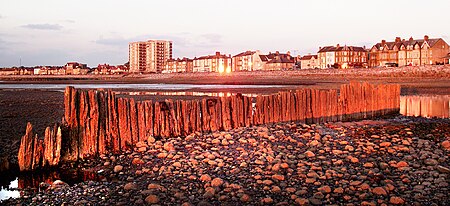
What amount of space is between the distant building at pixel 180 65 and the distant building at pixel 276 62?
154ft

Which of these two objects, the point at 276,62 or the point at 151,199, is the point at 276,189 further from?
the point at 276,62

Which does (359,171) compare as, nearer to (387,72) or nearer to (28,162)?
(28,162)

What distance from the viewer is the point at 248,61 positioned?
140 metres

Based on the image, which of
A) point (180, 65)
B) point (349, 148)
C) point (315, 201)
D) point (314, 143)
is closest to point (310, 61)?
point (180, 65)

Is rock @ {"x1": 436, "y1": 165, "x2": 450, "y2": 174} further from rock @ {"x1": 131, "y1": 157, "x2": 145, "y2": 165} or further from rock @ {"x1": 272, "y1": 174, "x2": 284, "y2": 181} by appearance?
rock @ {"x1": 131, "y1": 157, "x2": 145, "y2": 165}

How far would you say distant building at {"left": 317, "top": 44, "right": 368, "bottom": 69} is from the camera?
114 metres

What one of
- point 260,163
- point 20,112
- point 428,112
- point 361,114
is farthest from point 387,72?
point 260,163

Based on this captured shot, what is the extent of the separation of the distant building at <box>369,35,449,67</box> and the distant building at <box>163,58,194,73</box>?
276 feet

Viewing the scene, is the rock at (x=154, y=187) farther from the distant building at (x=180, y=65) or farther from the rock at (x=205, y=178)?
the distant building at (x=180, y=65)

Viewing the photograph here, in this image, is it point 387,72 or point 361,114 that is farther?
point 387,72

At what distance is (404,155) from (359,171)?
5.68 feet

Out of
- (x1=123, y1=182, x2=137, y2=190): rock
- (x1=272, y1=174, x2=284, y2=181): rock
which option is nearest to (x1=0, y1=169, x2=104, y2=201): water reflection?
(x1=123, y1=182, x2=137, y2=190): rock

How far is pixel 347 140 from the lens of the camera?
9789 mm

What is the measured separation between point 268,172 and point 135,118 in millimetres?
3939
